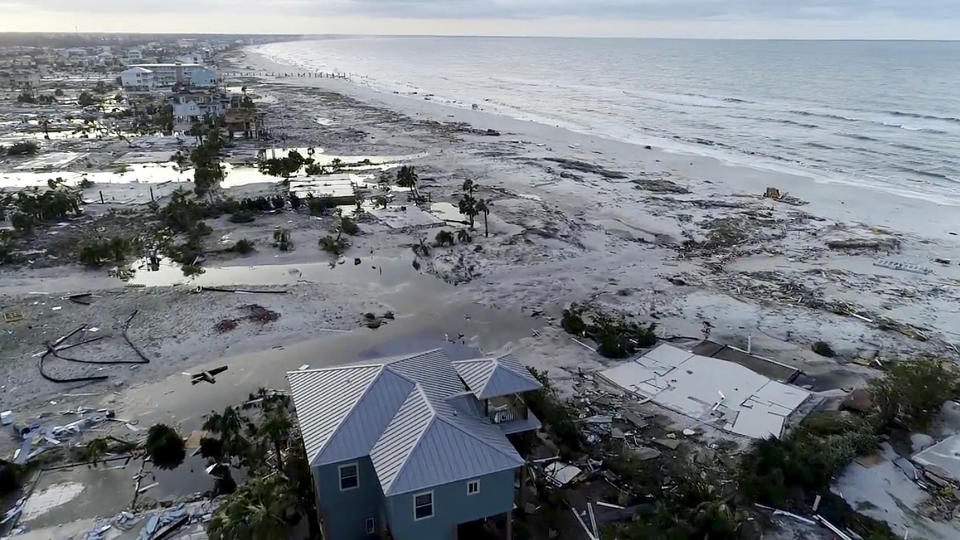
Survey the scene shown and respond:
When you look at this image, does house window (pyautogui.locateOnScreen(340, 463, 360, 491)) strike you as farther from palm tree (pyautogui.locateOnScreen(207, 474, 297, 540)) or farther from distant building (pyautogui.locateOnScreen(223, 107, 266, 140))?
distant building (pyautogui.locateOnScreen(223, 107, 266, 140))

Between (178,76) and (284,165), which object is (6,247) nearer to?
(284,165)

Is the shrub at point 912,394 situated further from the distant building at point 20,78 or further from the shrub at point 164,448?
the distant building at point 20,78

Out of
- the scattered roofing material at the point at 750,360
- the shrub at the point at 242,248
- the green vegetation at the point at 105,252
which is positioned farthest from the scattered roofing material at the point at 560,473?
the green vegetation at the point at 105,252

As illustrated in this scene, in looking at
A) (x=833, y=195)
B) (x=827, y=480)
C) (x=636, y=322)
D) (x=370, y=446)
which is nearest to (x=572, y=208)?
(x=636, y=322)

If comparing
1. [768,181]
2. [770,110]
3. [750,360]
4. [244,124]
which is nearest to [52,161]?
[244,124]

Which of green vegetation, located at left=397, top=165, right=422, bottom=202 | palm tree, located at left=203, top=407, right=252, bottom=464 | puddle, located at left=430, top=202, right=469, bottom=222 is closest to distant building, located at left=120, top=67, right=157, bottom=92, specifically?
green vegetation, located at left=397, top=165, right=422, bottom=202
